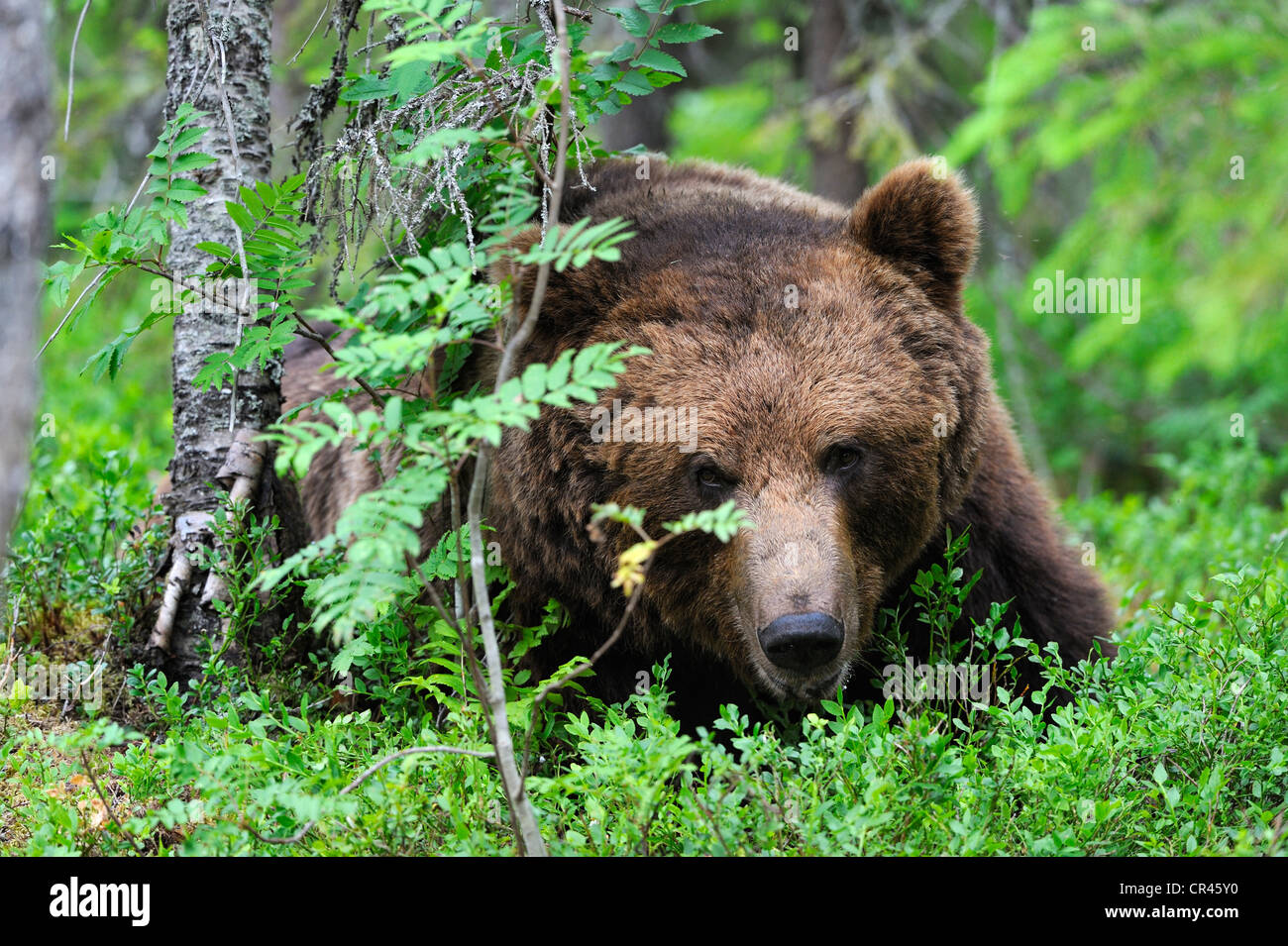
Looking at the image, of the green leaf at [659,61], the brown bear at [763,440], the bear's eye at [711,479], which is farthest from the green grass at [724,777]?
the green leaf at [659,61]

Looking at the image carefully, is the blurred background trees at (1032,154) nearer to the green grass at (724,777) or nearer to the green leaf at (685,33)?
the green leaf at (685,33)

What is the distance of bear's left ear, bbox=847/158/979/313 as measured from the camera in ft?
13.7

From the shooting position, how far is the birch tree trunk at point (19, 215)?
2.68 m

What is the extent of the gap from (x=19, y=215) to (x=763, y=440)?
6.97 ft

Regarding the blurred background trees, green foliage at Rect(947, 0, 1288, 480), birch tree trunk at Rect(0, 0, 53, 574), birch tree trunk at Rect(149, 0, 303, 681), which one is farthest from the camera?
the blurred background trees

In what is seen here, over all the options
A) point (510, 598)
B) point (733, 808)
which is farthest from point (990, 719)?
point (510, 598)

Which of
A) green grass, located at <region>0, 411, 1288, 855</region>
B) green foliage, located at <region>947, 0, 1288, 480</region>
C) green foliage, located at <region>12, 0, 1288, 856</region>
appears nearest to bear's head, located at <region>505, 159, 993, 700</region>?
green foliage, located at <region>12, 0, 1288, 856</region>

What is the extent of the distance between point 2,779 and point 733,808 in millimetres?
2358

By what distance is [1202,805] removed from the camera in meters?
3.16

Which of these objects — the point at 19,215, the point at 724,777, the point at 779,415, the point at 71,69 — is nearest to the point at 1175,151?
the point at 779,415

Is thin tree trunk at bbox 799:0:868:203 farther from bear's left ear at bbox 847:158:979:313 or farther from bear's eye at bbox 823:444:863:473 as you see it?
bear's eye at bbox 823:444:863:473

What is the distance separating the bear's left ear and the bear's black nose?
1.42 m

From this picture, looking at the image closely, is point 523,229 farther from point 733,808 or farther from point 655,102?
point 655,102
